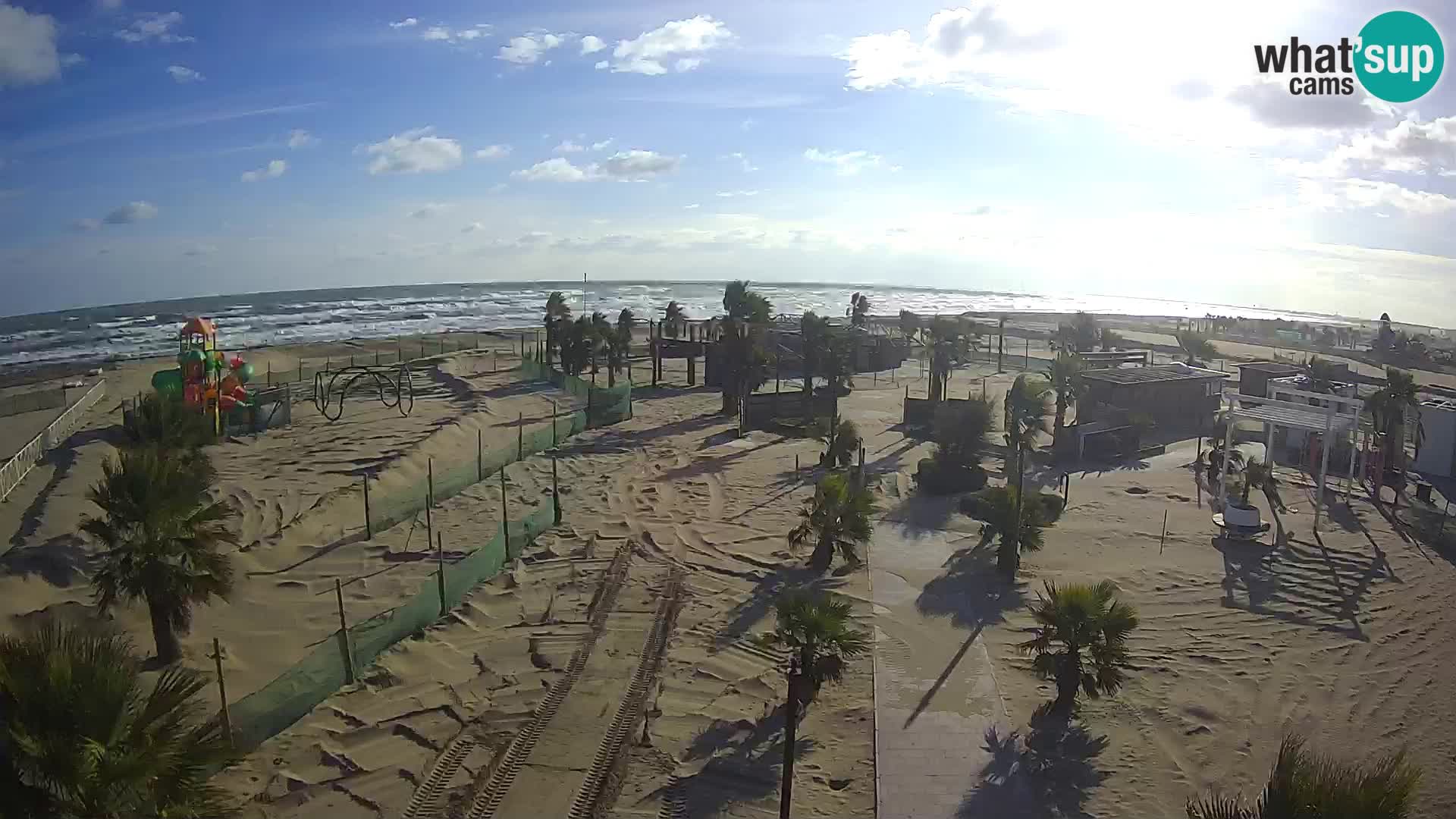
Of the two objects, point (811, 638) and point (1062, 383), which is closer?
point (811, 638)

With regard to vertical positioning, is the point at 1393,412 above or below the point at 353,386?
above

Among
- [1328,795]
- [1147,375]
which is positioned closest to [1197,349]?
[1147,375]

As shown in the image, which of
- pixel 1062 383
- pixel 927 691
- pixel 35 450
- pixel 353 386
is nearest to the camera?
pixel 927 691

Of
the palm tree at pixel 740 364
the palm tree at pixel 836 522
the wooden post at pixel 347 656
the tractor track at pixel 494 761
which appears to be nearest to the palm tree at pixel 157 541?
the wooden post at pixel 347 656

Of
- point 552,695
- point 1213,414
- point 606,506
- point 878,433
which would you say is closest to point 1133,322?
point 1213,414

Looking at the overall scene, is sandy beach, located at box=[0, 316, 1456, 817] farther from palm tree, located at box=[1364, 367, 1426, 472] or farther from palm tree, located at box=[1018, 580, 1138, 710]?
palm tree, located at box=[1364, 367, 1426, 472]

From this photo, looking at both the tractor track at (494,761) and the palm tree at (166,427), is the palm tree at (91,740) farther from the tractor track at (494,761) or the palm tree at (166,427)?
the palm tree at (166,427)

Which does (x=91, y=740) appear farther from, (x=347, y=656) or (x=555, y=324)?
(x=555, y=324)
